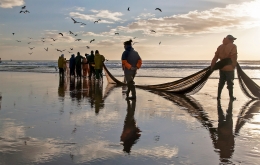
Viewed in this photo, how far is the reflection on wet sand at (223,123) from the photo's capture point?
459cm

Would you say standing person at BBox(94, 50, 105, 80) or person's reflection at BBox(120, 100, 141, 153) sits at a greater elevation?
standing person at BBox(94, 50, 105, 80)

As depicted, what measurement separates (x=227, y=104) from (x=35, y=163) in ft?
22.4

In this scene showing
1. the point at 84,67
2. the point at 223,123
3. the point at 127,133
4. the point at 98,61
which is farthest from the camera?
the point at 84,67

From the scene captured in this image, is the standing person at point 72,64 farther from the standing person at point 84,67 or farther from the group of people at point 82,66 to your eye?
the standing person at point 84,67

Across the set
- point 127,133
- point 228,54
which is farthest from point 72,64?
point 127,133

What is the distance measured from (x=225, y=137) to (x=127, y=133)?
1635 millimetres

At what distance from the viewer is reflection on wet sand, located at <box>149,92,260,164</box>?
15.1ft

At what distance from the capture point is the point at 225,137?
5375 mm

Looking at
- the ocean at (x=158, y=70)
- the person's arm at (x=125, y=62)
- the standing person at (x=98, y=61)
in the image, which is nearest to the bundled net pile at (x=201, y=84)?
the person's arm at (x=125, y=62)

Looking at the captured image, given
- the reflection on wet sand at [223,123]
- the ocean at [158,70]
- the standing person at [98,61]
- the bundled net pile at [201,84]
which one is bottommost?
the ocean at [158,70]

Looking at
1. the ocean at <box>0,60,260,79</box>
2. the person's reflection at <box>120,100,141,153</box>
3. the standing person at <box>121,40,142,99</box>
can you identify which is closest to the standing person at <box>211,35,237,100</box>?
the standing person at <box>121,40,142,99</box>

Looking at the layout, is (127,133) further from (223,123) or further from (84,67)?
(84,67)

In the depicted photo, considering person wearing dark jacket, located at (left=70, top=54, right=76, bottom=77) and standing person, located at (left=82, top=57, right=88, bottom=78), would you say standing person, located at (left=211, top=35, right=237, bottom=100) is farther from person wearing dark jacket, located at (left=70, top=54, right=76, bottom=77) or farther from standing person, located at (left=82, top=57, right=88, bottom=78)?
person wearing dark jacket, located at (left=70, top=54, right=76, bottom=77)

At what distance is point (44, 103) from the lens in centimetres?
913
